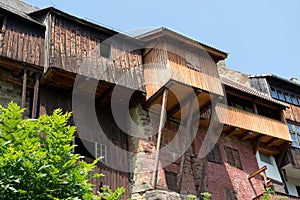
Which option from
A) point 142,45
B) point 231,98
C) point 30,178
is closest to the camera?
point 30,178

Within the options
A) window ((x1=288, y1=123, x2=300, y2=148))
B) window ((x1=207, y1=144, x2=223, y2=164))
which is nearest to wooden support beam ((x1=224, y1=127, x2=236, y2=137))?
window ((x1=207, y1=144, x2=223, y2=164))

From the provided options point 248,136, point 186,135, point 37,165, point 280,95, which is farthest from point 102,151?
point 280,95

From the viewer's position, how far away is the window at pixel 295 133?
24.8 meters

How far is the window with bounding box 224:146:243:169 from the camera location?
2167 cm

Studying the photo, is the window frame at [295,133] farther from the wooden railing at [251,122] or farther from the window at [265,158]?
the window at [265,158]

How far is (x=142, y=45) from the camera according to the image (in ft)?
64.8

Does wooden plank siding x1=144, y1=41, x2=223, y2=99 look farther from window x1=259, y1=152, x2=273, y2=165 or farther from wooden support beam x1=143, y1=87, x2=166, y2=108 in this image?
window x1=259, y1=152, x2=273, y2=165

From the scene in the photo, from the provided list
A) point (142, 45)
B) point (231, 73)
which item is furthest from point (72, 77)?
point (231, 73)

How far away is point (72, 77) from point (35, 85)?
1.44 meters

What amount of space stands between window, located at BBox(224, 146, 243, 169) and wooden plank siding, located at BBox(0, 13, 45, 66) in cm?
1013

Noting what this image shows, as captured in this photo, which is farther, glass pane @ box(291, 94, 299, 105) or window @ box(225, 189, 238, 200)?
glass pane @ box(291, 94, 299, 105)

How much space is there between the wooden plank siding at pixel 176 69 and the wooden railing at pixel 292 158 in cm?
684

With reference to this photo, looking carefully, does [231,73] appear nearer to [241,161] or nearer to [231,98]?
[231,98]

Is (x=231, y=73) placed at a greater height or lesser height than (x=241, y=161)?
greater
